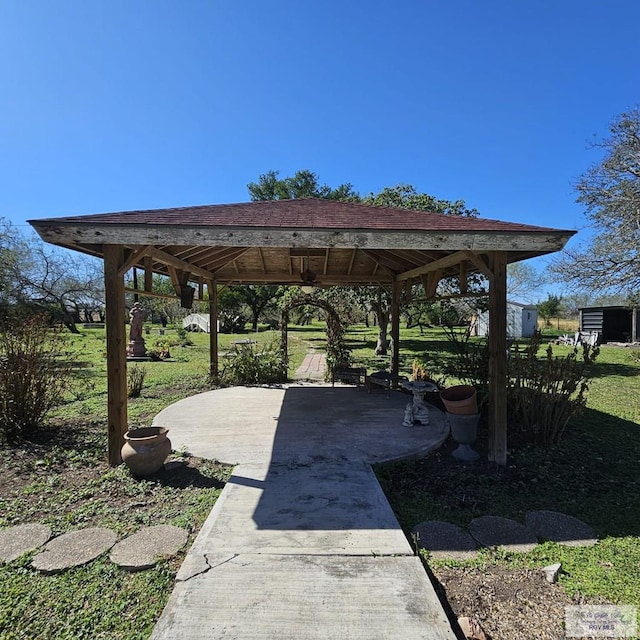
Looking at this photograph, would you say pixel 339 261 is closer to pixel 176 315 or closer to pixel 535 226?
pixel 535 226

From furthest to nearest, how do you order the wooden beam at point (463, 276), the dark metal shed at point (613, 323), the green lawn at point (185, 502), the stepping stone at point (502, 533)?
the dark metal shed at point (613, 323) → the wooden beam at point (463, 276) → the stepping stone at point (502, 533) → the green lawn at point (185, 502)

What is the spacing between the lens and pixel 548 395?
Answer: 16.0 ft

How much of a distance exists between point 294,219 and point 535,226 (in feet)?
8.12

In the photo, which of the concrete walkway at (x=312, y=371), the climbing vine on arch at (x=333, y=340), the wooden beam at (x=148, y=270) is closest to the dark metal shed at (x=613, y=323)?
the concrete walkway at (x=312, y=371)

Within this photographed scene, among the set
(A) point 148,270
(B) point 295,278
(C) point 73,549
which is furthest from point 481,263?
(B) point 295,278

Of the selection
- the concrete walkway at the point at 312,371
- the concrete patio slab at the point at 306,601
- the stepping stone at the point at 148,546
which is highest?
the concrete patio slab at the point at 306,601

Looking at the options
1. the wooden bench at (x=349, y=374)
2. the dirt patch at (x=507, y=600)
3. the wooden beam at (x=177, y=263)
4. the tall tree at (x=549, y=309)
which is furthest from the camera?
the tall tree at (x=549, y=309)

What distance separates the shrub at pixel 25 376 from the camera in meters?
4.66

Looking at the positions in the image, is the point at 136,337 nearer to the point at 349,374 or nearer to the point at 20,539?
the point at 349,374

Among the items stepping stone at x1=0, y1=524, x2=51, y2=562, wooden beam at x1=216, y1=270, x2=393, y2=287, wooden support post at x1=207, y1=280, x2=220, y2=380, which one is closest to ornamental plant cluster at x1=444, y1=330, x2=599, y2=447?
wooden beam at x1=216, y1=270, x2=393, y2=287

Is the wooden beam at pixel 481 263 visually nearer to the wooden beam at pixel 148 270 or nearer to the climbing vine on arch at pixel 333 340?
the wooden beam at pixel 148 270

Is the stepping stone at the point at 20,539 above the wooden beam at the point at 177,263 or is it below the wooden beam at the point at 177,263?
below

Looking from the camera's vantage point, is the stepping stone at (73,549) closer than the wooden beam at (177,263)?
Yes

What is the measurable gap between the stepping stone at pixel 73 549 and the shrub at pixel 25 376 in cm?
277
